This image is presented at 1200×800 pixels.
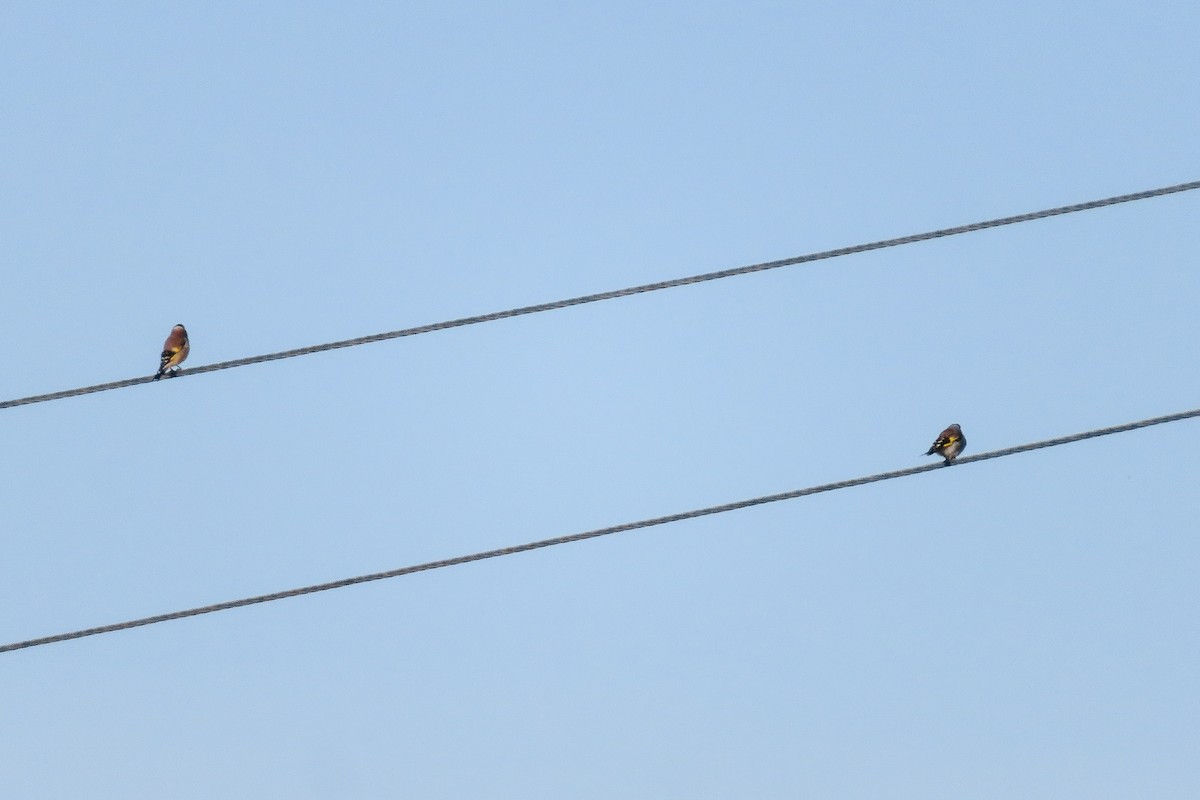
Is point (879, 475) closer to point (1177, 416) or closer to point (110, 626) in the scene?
point (1177, 416)

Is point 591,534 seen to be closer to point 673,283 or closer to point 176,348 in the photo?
point 673,283

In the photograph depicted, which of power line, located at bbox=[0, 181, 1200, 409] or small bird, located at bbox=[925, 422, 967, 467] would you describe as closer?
power line, located at bbox=[0, 181, 1200, 409]

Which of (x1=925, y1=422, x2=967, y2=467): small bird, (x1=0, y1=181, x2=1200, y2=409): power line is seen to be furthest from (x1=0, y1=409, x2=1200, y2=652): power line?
(x1=925, y1=422, x2=967, y2=467): small bird

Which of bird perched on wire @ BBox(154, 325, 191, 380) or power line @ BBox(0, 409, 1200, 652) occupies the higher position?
bird perched on wire @ BBox(154, 325, 191, 380)

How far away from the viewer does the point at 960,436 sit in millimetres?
23406

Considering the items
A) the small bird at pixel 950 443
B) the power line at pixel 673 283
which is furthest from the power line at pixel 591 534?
the small bird at pixel 950 443

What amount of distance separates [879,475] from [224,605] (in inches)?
183

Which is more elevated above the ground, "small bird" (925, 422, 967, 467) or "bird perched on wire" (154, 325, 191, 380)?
"bird perched on wire" (154, 325, 191, 380)

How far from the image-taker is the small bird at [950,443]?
23.2 metres

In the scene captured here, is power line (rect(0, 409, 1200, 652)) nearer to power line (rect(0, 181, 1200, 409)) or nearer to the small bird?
power line (rect(0, 181, 1200, 409))

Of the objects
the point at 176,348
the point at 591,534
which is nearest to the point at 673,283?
the point at 591,534

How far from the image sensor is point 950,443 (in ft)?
76.9

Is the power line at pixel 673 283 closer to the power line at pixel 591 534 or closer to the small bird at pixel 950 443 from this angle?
the power line at pixel 591 534

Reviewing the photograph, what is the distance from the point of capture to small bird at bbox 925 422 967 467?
2322cm
